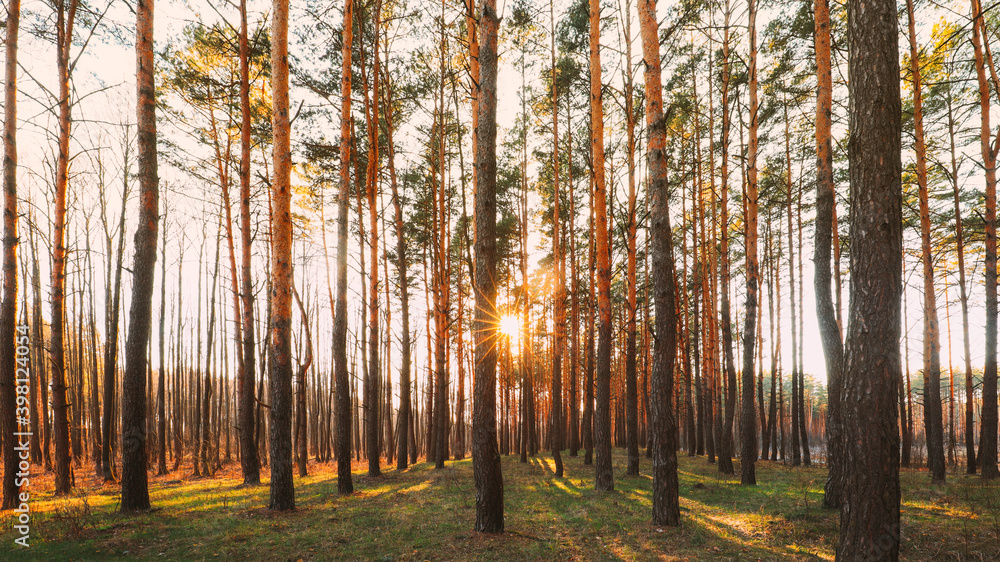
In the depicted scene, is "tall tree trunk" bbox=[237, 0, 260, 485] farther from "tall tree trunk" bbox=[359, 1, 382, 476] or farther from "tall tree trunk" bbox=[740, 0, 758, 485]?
"tall tree trunk" bbox=[740, 0, 758, 485]

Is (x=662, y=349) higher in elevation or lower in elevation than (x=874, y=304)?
lower

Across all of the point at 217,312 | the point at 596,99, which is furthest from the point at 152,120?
the point at 217,312

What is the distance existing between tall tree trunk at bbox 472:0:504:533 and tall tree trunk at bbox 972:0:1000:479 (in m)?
11.7

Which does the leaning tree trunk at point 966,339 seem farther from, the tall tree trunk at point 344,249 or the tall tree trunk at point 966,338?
the tall tree trunk at point 344,249

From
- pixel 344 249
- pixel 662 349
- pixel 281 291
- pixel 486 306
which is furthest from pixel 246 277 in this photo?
pixel 662 349

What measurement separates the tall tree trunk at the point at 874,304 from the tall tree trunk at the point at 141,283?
8429 millimetres

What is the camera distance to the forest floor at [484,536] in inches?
178

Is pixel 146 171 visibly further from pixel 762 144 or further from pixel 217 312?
pixel 217 312

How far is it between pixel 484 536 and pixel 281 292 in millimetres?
4874

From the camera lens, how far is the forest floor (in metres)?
4.53

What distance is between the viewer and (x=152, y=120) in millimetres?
6520

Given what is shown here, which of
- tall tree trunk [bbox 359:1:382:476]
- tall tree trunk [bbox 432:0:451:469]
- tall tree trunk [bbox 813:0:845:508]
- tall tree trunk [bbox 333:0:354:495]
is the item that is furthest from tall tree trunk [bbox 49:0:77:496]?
tall tree trunk [bbox 813:0:845:508]

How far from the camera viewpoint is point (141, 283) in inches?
247

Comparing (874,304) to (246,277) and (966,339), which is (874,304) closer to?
(246,277)
